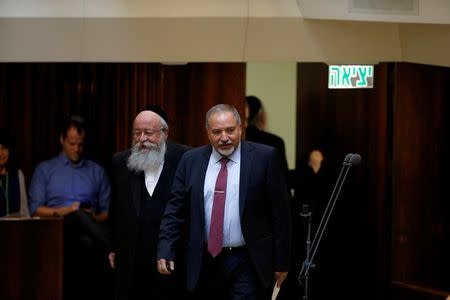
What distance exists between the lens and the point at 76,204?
9164mm

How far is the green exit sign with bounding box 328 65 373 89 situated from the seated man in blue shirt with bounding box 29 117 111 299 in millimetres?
2229

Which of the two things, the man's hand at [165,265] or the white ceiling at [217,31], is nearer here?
the man's hand at [165,265]

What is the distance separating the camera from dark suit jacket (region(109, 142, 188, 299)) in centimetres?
723

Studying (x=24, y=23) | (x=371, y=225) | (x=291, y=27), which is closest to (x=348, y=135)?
(x=371, y=225)

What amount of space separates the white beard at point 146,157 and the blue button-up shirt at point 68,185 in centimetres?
221

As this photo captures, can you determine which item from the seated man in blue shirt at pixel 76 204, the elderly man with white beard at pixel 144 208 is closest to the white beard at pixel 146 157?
the elderly man with white beard at pixel 144 208

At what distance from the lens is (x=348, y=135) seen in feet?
33.1

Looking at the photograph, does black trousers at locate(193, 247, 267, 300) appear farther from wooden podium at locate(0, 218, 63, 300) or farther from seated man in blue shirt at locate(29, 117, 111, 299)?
seated man in blue shirt at locate(29, 117, 111, 299)

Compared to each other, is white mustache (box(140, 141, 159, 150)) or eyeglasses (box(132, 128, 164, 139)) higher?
eyeglasses (box(132, 128, 164, 139))

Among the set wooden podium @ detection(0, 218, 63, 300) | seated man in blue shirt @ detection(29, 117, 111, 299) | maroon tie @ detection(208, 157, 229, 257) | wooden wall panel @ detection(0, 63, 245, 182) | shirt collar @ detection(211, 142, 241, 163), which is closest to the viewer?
maroon tie @ detection(208, 157, 229, 257)

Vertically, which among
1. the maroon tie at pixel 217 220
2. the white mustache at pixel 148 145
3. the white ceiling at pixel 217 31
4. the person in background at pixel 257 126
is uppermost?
the white ceiling at pixel 217 31

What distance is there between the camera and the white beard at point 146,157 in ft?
23.7

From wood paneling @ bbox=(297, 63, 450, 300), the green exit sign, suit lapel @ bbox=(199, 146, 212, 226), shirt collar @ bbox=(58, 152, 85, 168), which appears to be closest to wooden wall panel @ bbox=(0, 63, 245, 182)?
shirt collar @ bbox=(58, 152, 85, 168)

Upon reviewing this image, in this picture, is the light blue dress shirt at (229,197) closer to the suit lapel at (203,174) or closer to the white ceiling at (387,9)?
the suit lapel at (203,174)
